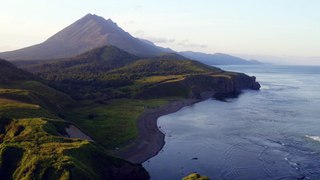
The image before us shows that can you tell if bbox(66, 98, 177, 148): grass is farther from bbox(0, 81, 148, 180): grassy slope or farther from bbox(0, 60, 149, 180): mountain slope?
bbox(0, 81, 148, 180): grassy slope

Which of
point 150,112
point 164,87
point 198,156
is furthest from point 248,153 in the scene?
point 164,87

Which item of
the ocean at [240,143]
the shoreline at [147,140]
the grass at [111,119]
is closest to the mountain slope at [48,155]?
the ocean at [240,143]

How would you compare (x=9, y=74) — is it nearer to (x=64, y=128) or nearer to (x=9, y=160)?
(x=64, y=128)

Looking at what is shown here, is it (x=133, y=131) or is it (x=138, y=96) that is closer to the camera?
(x=133, y=131)

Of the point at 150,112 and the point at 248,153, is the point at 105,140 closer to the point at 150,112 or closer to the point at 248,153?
the point at 248,153

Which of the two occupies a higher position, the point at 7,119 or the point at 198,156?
the point at 7,119

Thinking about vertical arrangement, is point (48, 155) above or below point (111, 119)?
above

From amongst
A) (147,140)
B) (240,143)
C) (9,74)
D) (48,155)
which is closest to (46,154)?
(48,155)
